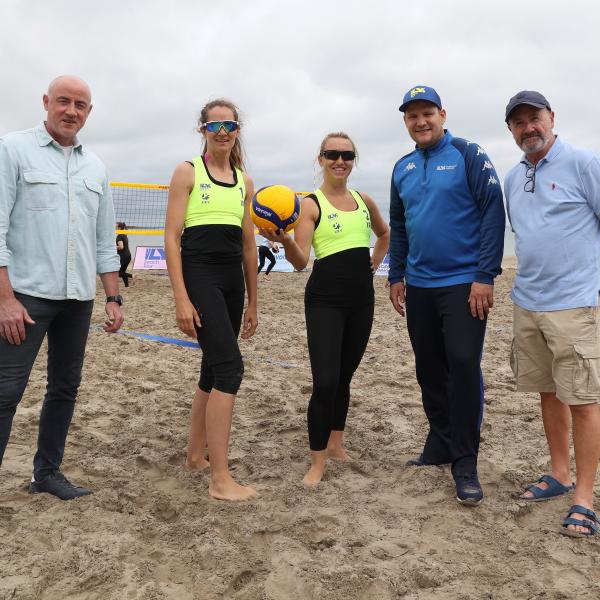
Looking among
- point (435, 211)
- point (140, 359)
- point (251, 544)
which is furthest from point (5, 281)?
point (140, 359)

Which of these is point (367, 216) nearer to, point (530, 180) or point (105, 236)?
point (530, 180)

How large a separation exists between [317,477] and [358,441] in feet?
2.26

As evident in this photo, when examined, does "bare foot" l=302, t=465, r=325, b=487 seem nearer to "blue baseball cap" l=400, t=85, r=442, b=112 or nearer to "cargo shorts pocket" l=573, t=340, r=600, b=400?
"cargo shorts pocket" l=573, t=340, r=600, b=400

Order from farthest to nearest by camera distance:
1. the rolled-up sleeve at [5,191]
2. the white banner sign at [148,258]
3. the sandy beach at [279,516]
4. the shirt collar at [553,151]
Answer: the white banner sign at [148,258] < the shirt collar at [553,151] < the rolled-up sleeve at [5,191] < the sandy beach at [279,516]

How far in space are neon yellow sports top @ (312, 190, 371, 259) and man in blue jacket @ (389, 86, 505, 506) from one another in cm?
26

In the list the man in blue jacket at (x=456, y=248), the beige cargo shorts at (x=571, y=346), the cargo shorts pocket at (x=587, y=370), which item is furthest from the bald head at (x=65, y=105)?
the cargo shorts pocket at (x=587, y=370)

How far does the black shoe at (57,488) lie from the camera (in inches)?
104

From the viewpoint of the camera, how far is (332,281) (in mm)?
2908

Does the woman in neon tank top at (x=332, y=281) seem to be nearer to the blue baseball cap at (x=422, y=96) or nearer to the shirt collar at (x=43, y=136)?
the blue baseball cap at (x=422, y=96)

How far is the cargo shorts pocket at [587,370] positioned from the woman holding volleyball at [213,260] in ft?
4.84

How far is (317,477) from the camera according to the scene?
2.93 m

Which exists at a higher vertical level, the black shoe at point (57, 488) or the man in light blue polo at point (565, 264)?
the man in light blue polo at point (565, 264)

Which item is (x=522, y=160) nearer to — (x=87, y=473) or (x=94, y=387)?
(x=87, y=473)

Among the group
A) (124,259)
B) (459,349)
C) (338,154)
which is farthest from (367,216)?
(124,259)
